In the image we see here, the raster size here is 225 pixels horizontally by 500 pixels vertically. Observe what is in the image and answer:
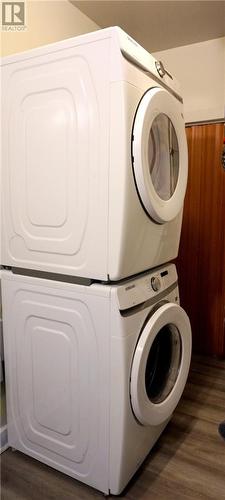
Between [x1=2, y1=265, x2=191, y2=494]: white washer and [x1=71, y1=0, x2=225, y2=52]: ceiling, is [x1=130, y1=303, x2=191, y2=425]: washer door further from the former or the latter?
[x1=71, y1=0, x2=225, y2=52]: ceiling

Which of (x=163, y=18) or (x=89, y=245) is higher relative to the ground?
(x=163, y=18)

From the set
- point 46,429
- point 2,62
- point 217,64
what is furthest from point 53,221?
point 217,64

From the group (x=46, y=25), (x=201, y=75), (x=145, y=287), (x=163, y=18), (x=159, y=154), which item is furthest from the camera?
(x=201, y=75)

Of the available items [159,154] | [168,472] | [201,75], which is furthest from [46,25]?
[168,472]

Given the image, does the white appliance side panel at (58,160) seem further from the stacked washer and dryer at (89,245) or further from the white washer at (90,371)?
the white washer at (90,371)

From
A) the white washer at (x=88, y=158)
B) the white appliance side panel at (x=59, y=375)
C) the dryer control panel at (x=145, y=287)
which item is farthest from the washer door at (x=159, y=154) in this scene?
the white appliance side panel at (x=59, y=375)

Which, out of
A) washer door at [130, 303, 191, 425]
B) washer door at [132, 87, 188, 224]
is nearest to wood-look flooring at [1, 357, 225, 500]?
washer door at [130, 303, 191, 425]

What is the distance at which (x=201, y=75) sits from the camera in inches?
104

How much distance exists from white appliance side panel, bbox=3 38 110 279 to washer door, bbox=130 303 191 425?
364mm

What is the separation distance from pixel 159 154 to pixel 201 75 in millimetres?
1546

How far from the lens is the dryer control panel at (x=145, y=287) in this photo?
127 cm

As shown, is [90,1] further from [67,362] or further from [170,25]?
[67,362]

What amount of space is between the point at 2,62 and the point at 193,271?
81.7 inches

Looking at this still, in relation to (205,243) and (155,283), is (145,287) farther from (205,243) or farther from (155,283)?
(205,243)
